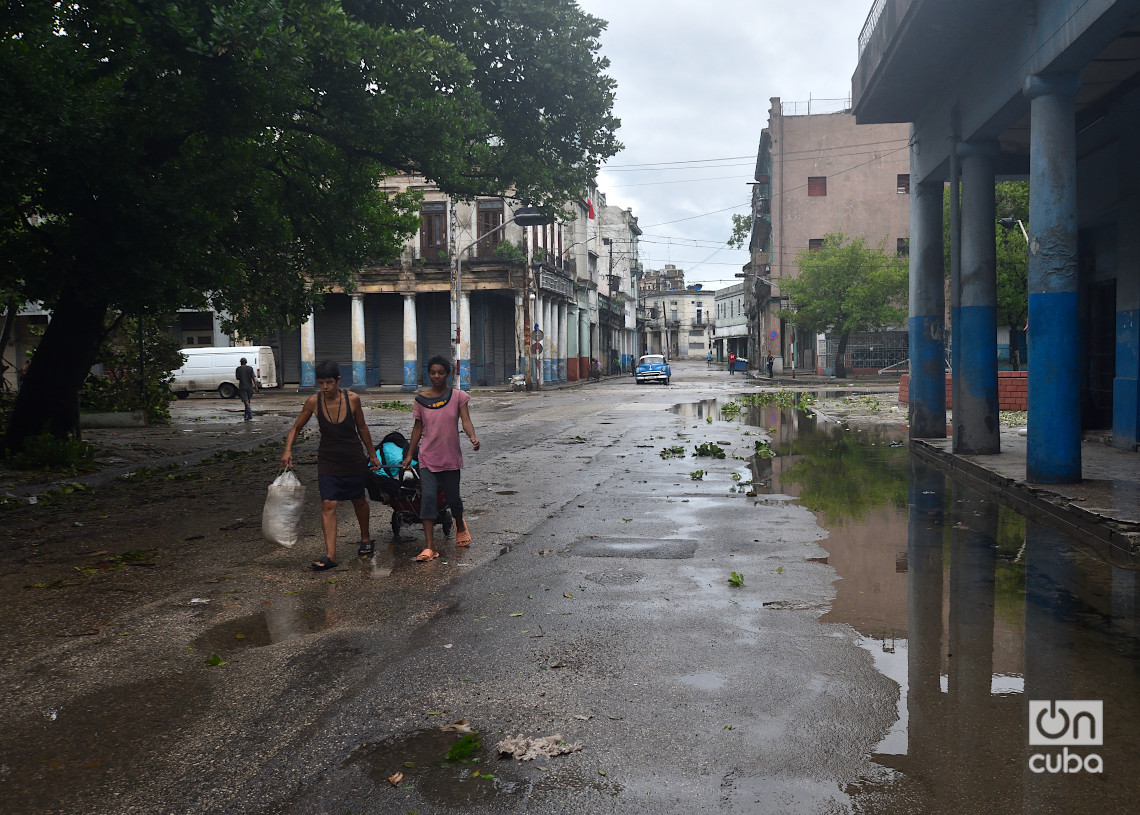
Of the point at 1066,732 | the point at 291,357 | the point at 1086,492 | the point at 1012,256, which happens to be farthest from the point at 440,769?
the point at 291,357

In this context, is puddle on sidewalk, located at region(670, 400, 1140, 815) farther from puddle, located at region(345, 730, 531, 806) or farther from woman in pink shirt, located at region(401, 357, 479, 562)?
woman in pink shirt, located at region(401, 357, 479, 562)

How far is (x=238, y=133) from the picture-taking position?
11.8 metres

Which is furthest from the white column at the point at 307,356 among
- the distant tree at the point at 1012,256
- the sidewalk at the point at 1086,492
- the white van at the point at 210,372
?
the sidewalk at the point at 1086,492

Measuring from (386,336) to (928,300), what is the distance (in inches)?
1471

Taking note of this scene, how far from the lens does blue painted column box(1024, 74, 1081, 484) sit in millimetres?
9938

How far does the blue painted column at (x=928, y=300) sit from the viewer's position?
16203 mm

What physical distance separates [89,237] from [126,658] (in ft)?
27.2

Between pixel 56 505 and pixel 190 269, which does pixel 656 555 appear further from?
pixel 190 269

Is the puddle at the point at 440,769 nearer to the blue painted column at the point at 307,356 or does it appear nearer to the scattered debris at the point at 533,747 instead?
the scattered debris at the point at 533,747

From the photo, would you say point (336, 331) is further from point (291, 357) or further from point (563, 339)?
point (563, 339)

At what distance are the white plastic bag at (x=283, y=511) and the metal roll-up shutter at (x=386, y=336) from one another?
140 ft

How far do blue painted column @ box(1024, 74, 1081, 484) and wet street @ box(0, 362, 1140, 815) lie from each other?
5.78ft

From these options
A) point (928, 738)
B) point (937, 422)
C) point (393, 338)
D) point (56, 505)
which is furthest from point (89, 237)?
point (393, 338)

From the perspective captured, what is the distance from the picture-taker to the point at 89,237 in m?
11.8
